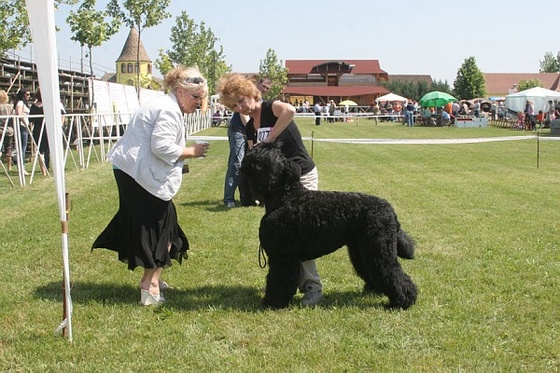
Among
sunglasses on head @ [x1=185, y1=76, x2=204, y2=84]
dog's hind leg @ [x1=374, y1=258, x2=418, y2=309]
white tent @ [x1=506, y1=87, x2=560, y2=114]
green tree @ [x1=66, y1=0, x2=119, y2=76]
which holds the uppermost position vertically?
green tree @ [x1=66, y1=0, x2=119, y2=76]

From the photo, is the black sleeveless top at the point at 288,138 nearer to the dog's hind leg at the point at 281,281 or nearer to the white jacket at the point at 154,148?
the white jacket at the point at 154,148

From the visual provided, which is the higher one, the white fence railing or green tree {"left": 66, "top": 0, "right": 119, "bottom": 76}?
green tree {"left": 66, "top": 0, "right": 119, "bottom": 76}

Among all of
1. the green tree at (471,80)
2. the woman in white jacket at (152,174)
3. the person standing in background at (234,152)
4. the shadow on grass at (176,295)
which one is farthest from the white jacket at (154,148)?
the green tree at (471,80)

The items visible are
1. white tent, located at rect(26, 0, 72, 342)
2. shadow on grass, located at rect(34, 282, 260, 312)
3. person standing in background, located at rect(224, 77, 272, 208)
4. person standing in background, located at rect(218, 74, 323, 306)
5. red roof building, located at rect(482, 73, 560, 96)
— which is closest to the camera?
white tent, located at rect(26, 0, 72, 342)

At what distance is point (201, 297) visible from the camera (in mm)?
5340

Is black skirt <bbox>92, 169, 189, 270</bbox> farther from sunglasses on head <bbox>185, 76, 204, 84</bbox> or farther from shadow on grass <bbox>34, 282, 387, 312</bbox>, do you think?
sunglasses on head <bbox>185, 76, 204, 84</bbox>

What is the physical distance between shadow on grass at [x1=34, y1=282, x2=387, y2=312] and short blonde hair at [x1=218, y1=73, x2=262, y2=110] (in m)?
1.69

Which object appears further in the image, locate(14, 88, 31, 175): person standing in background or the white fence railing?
locate(14, 88, 31, 175): person standing in background

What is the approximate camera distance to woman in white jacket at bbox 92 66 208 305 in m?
4.78

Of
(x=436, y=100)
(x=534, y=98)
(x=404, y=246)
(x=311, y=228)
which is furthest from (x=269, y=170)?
(x=436, y=100)

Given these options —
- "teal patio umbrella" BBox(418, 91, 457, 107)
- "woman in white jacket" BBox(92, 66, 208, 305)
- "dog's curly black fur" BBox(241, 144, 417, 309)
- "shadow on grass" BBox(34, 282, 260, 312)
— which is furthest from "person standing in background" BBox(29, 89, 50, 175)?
"teal patio umbrella" BBox(418, 91, 457, 107)

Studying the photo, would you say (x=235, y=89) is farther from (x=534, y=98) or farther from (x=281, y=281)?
(x=534, y=98)

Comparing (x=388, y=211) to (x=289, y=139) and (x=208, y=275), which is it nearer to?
(x=289, y=139)

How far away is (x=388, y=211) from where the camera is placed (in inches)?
187
